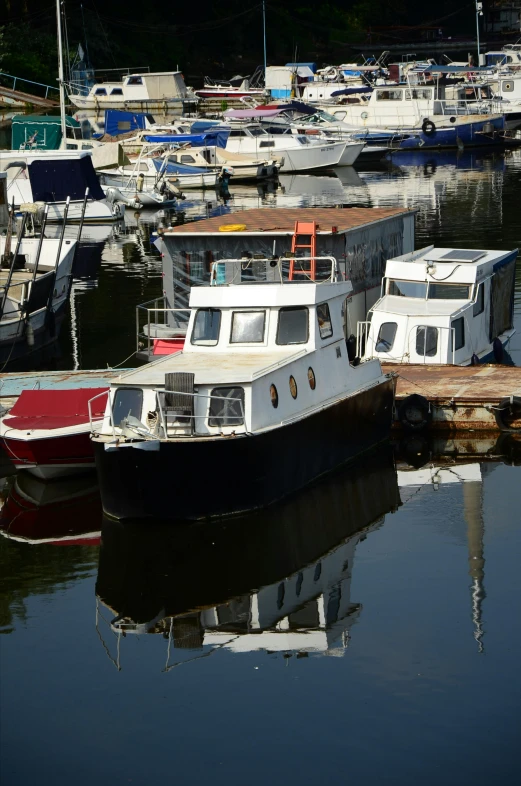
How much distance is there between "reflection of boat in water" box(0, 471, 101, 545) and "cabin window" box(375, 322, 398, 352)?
879 centimetres

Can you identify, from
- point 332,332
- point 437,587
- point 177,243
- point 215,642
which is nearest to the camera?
point 215,642

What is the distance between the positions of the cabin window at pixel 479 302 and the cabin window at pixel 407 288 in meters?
1.37

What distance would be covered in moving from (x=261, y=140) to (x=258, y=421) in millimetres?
61079

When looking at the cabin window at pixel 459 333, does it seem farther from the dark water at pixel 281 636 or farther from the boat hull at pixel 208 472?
the boat hull at pixel 208 472

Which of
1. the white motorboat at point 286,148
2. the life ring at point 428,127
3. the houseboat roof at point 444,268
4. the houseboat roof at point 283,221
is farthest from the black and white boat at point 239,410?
the life ring at point 428,127

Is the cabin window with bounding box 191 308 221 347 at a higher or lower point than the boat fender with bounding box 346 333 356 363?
higher

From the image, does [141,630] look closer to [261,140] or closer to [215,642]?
[215,642]

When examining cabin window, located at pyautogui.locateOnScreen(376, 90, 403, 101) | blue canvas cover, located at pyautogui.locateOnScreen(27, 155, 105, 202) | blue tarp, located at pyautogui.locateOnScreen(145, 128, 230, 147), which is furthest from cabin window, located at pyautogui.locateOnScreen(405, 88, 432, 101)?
blue canvas cover, located at pyautogui.locateOnScreen(27, 155, 105, 202)

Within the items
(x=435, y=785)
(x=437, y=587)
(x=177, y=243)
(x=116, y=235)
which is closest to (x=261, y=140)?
(x=116, y=235)

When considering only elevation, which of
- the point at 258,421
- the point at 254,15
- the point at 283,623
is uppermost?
the point at 254,15

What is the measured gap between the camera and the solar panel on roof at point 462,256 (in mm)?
35484

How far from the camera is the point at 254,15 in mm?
136500

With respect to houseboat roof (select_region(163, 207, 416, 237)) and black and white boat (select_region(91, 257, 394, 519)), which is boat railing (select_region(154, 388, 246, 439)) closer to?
black and white boat (select_region(91, 257, 394, 519))

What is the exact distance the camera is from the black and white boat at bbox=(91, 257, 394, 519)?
2395 cm
